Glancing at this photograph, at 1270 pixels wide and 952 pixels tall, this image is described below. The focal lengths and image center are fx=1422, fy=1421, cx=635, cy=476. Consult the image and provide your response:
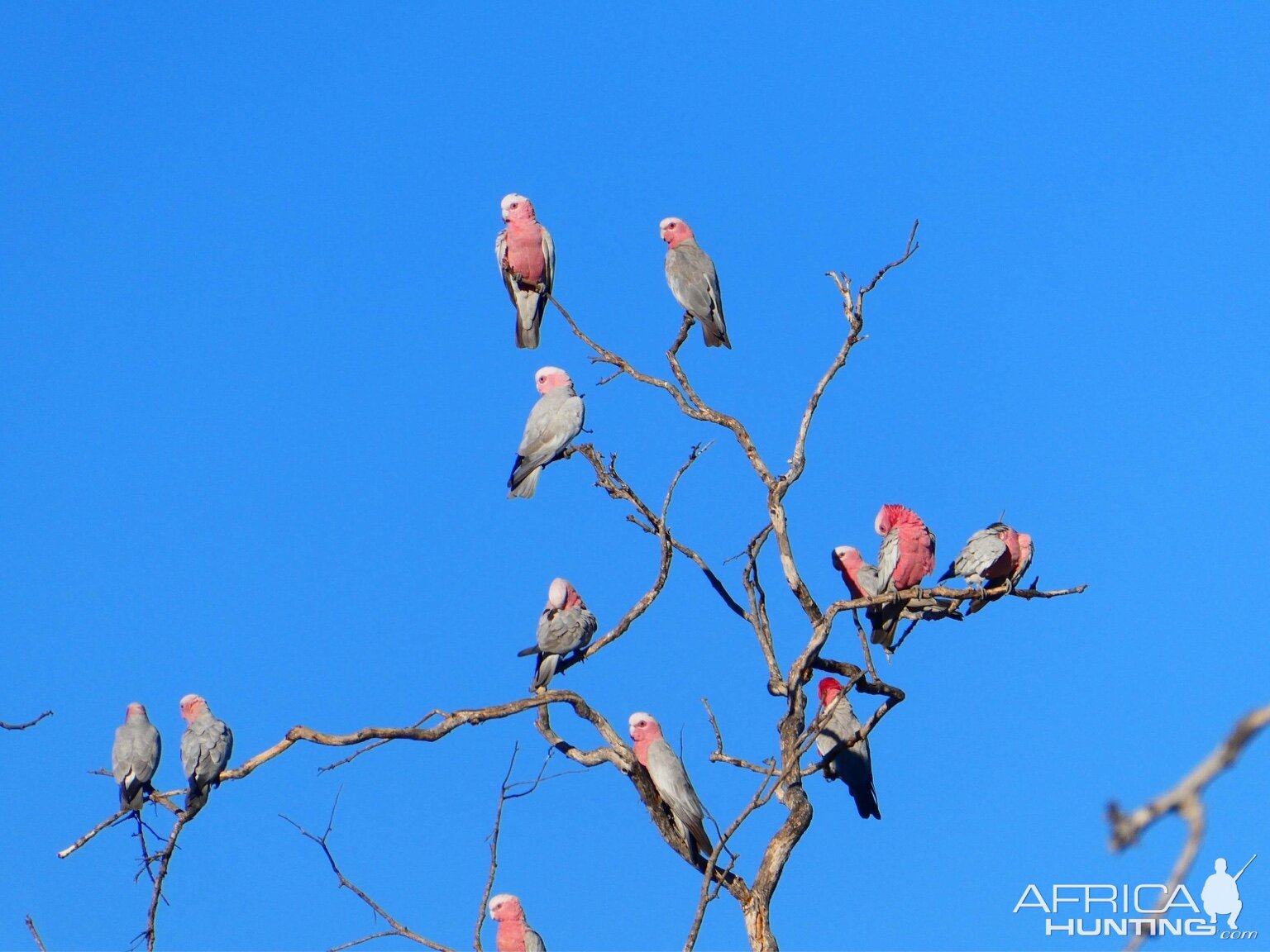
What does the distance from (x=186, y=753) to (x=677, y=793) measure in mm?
3008

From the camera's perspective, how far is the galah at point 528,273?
33.3 feet

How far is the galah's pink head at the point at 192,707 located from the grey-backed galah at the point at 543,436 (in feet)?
8.08

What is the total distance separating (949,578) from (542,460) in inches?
110

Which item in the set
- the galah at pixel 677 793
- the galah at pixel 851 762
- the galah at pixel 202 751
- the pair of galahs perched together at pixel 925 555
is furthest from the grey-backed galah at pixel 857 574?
the galah at pixel 202 751

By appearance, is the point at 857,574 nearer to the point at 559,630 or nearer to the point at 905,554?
the point at 905,554

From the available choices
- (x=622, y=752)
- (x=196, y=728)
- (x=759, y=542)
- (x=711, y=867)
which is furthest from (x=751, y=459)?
(x=196, y=728)

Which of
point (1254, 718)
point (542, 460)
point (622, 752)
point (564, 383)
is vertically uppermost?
point (564, 383)

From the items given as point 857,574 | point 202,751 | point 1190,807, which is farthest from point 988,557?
point 1190,807

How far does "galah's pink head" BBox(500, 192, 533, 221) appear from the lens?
10336mm

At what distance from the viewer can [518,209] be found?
10336mm

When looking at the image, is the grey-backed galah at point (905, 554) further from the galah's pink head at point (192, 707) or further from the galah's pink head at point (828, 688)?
the galah's pink head at point (192, 707)

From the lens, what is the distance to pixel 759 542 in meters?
7.66

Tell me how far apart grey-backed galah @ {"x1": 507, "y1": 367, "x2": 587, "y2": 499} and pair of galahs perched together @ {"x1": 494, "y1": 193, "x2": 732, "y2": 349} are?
43.4 inches

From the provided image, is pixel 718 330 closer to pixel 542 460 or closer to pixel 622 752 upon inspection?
pixel 542 460
